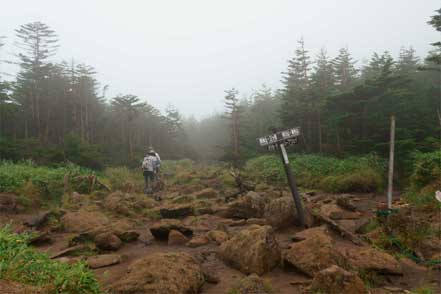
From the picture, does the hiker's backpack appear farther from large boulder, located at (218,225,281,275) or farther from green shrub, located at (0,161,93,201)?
large boulder, located at (218,225,281,275)

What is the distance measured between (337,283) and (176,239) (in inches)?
141

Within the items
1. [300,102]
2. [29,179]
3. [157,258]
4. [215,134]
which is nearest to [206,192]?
[29,179]

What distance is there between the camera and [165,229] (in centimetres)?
633

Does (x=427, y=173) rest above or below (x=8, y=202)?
above

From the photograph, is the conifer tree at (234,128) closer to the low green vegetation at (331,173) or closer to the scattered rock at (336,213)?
the low green vegetation at (331,173)

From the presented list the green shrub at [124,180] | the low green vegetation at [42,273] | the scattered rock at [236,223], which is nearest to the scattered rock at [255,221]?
the scattered rock at [236,223]

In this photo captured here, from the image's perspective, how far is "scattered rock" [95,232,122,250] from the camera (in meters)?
5.55

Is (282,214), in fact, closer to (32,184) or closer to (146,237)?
(146,237)

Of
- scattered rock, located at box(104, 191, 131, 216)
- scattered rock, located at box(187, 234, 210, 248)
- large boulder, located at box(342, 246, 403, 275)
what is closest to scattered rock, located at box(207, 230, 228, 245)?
scattered rock, located at box(187, 234, 210, 248)

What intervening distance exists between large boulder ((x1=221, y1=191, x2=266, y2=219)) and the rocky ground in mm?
29

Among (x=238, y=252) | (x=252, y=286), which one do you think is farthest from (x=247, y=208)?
(x=252, y=286)

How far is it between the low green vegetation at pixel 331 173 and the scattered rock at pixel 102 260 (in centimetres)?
1177

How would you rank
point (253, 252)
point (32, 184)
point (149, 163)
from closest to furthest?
1. point (253, 252)
2. point (32, 184)
3. point (149, 163)

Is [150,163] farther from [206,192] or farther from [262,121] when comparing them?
[262,121]
